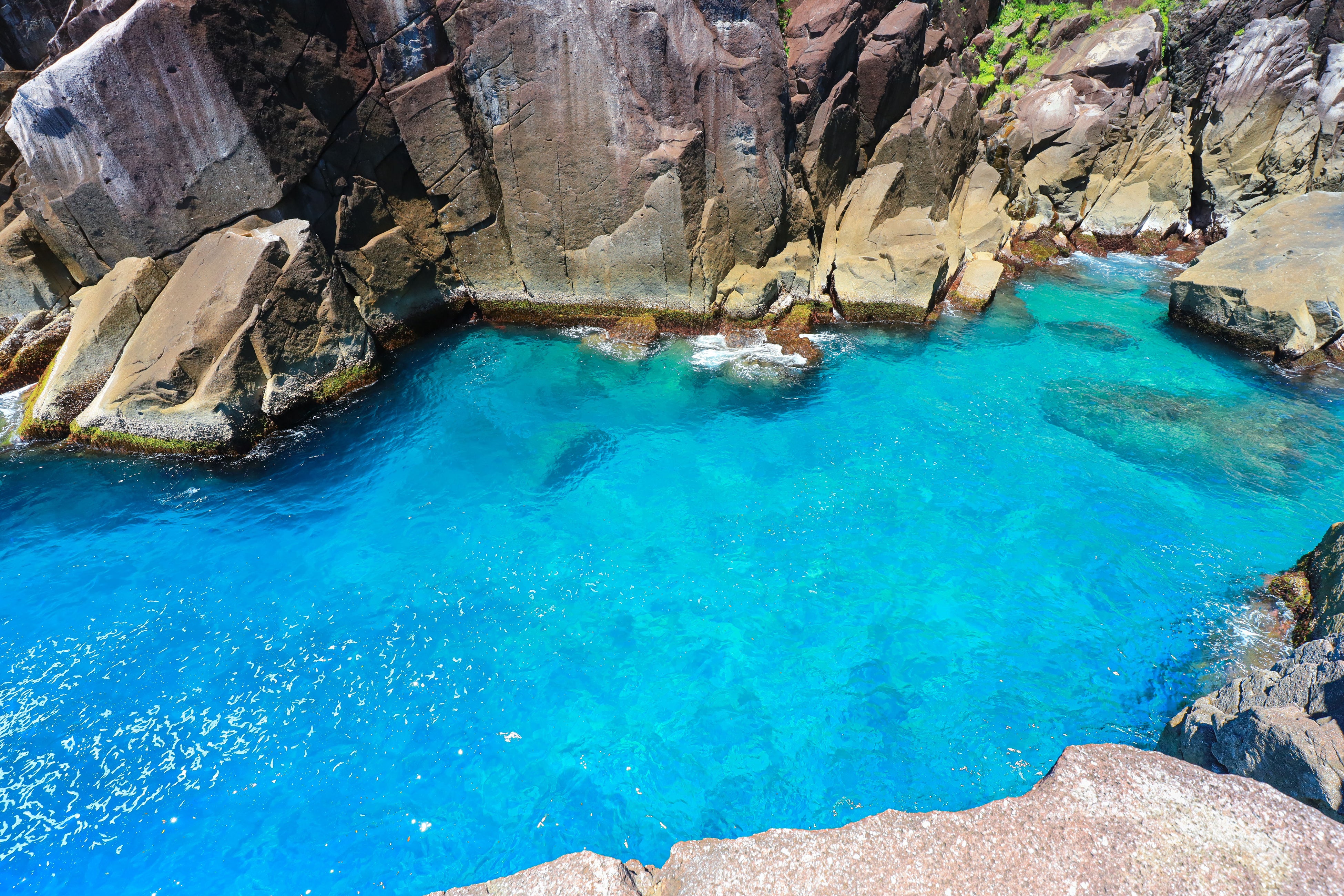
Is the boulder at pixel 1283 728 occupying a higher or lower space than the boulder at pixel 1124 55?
lower

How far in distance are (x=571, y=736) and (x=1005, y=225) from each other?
22.2 meters

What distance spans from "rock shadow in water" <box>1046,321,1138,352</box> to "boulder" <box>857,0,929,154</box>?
7.71m

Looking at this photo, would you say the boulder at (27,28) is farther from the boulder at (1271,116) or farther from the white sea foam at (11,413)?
the boulder at (1271,116)

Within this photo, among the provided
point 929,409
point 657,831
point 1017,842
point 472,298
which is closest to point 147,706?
point 657,831

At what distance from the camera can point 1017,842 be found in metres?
4.53

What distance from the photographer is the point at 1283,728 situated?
4984 millimetres

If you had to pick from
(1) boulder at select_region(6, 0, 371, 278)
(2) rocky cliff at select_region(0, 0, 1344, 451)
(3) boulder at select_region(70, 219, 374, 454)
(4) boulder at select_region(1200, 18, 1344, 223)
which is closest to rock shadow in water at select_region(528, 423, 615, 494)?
(2) rocky cliff at select_region(0, 0, 1344, 451)

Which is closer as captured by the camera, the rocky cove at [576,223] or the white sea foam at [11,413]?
the rocky cove at [576,223]

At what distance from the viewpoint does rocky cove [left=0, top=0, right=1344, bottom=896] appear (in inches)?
466

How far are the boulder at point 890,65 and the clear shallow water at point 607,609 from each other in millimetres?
8060

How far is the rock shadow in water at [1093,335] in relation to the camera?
16312mm

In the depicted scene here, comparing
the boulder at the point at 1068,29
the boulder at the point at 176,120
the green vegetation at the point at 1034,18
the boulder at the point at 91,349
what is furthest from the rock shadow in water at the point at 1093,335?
the boulder at the point at 91,349

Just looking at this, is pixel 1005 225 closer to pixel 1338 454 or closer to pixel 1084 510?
pixel 1338 454

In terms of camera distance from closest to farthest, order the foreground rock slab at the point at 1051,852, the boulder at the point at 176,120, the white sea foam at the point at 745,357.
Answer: the foreground rock slab at the point at 1051,852 → the boulder at the point at 176,120 → the white sea foam at the point at 745,357
